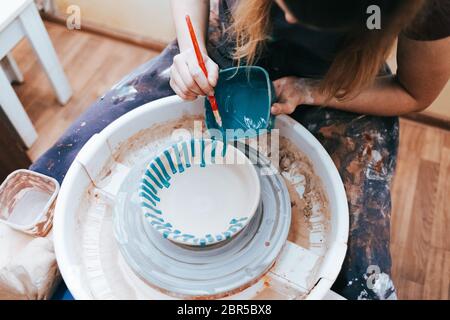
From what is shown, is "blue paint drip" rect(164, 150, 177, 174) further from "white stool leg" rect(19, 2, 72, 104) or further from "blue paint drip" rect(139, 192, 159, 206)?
"white stool leg" rect(19, 2, 72, 104)

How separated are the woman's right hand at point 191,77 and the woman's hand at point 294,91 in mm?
163

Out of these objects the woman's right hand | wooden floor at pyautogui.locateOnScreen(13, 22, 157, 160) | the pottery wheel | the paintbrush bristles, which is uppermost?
the woman's right hand

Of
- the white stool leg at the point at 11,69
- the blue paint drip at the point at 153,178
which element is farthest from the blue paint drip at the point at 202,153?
the white stool leg at the point at 11,69

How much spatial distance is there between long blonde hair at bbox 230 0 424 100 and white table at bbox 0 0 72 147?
85 cm

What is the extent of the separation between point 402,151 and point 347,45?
113 centimetres

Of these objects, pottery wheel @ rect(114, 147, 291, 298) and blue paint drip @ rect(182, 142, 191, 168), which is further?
blue paint drip @ rect(182, 142, 191, 168)

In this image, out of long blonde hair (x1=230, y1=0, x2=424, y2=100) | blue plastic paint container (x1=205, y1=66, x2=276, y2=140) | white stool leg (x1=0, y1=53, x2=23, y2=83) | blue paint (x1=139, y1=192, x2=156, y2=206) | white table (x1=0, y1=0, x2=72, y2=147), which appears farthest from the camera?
white stool leg (x1=0, y1=53, x2=23, y2=83)

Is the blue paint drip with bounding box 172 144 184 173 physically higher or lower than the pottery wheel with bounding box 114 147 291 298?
higher

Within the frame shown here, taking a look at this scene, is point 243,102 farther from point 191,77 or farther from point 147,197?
point 147,197

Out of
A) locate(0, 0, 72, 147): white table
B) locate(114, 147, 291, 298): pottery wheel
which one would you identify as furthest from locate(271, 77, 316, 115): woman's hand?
locate(0, 0, 72, 147): white table

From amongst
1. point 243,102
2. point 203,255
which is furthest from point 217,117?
point 203,255

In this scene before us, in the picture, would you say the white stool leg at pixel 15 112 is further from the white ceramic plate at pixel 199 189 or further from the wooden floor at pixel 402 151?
the white ceramic plate at pixel 199 189

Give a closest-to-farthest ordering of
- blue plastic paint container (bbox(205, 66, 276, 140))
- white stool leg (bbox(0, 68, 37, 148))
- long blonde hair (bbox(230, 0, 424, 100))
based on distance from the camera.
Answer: long blonde hair (bbox(230, 0, 424, 100)), blue plastic paint container (bbox(205, 66, 276, 140)), white stool leg (bbox(0, 68, 37, 148))

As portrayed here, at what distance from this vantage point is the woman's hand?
0.92m
